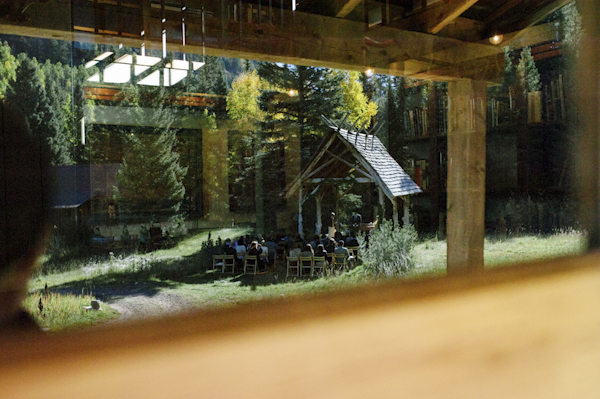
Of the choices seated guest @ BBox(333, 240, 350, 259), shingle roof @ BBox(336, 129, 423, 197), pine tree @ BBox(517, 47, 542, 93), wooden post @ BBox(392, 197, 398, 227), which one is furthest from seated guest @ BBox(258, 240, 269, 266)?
pine tree @ BBox(517, 47, 542, 93)

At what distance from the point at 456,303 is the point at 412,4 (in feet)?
8.20

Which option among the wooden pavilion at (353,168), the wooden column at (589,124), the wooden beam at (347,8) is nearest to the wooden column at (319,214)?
the wooden pavilion at (353,168)

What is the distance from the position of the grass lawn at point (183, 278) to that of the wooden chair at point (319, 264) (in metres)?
0.06

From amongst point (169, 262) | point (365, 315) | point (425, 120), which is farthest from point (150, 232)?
point (425, 120)

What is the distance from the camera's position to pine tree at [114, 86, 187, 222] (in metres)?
2.37

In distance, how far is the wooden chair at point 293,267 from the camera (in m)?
3.01

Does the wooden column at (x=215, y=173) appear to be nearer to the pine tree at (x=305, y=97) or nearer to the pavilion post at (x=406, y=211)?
the pine tree at (x=305, y=97)

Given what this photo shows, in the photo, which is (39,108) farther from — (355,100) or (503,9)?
(503,9)

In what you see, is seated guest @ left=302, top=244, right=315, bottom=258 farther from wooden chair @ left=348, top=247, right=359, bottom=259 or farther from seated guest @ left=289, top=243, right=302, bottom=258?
wooden chair @ left=348, top=247, right=359, bottom=259

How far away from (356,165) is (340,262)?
704 millimetres

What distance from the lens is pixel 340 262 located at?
318cm

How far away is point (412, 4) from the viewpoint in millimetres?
3818

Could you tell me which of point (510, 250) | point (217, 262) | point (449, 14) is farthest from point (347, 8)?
point (510, 250)

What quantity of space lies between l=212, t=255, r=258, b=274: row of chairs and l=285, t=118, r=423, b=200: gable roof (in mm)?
494
